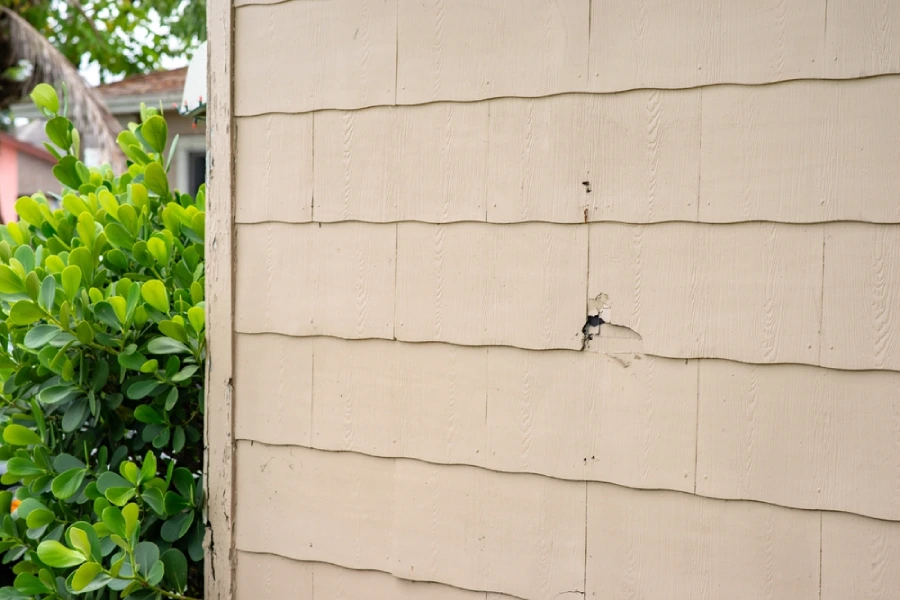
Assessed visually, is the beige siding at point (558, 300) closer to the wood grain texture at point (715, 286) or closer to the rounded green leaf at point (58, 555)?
the wood grain texture at point (715, 286)

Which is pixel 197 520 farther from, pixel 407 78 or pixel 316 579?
pixel 407 78

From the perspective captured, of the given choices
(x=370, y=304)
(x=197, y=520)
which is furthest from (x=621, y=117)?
(x=197, y=520)

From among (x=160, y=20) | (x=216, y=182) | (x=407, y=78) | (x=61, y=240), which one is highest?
(x=160, y=20)

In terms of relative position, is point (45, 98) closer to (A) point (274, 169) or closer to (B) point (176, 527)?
(A) point (274, 169)

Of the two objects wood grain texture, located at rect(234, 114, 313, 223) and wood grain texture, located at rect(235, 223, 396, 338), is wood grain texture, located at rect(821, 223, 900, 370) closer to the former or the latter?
wood grain texture, located at rect(235, 223, 396, 338)

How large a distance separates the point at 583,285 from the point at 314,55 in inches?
32.2

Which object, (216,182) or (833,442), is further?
(216,182)

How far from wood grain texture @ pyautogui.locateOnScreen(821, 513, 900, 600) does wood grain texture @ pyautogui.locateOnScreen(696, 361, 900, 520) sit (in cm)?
3

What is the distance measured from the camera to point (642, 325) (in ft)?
5.02

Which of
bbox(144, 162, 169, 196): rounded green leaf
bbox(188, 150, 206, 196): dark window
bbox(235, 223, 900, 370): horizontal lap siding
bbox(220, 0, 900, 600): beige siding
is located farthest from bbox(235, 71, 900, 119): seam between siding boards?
bbox(188, 150, 206, 196): dark window

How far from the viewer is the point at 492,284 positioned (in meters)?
1.66

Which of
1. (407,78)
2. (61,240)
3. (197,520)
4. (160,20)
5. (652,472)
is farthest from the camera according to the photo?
(160,20)

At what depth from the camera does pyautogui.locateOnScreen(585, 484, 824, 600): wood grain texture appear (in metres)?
1.42

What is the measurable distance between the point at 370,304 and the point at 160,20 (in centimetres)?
1243
